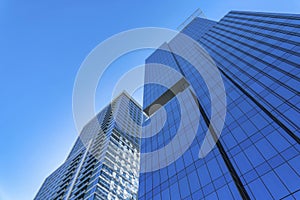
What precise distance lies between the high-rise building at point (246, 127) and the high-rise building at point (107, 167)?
822 inches

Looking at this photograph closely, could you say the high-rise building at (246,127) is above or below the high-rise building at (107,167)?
above

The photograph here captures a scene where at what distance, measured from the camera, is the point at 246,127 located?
2594cm

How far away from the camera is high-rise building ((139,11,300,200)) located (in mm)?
20198

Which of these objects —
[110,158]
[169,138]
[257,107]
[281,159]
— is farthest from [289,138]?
[110,158]

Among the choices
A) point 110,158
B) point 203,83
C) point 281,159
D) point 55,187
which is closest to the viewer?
point 281,159

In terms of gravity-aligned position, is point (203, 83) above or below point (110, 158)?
above

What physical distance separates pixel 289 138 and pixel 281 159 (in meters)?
2.55

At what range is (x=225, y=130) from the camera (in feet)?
92.4

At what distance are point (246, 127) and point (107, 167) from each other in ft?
147

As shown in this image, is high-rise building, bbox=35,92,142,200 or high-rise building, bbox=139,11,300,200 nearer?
high-rise building, bbox=139,11,300,200

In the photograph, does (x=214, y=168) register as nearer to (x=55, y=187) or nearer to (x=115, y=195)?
(x=115, y=195)

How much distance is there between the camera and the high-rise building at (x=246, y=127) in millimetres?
20198

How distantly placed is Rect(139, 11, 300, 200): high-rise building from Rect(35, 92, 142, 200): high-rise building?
20.9 metres

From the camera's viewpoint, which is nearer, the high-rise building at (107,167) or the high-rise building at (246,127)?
the high-rise building at (246,127)
